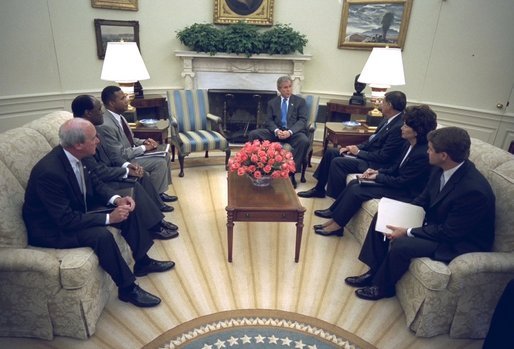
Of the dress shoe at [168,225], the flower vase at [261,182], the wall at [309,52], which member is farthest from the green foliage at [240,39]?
the dress shoe at [168,225]

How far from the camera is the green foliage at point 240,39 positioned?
5.47 m

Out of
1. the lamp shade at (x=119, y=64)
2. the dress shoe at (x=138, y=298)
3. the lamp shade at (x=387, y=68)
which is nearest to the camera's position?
the dress shoe at (x=138, y=298)

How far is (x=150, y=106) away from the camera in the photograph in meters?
5.54

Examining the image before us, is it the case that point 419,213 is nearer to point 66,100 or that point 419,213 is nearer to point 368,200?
point 368,200

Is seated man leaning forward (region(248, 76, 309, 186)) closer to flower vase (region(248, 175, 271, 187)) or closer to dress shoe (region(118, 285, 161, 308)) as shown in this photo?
flower vase (region(248, 175, 271, 187))

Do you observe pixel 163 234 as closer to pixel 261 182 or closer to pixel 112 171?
pixel 112 171

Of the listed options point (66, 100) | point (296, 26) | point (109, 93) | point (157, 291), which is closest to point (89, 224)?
point (157, 291)

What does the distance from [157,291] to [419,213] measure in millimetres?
2161

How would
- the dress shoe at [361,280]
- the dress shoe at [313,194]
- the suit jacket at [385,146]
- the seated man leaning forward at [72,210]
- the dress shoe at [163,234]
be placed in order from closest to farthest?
the seated man leaning forward at [72,210] → the dress shoe at [361,280] → the dress shoe at [163,234] → the suit jacket at [385,146] → the dress shoe at [313,194]

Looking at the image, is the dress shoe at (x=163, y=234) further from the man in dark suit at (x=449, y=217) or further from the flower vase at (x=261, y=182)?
the man in dark suit at (x=449, y=217)

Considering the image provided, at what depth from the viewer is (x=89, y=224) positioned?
2305mm

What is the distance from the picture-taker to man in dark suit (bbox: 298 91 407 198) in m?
3.53

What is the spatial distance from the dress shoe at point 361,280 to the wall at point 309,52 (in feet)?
11.8

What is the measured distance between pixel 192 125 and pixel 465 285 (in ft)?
12.6
